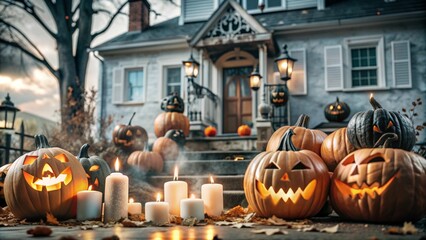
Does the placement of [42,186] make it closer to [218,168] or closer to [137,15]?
[218,168]

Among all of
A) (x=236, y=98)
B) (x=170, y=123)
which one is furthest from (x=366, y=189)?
(x=236, y=98)

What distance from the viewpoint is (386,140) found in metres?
3.14

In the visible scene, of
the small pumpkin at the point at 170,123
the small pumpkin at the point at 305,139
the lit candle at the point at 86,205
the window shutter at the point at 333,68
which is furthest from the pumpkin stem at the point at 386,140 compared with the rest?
the window shutter at the point at 333,68

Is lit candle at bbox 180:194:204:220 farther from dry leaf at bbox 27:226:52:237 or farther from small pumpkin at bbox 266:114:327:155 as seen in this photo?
small pumpkin at bbox 266:114:327:155

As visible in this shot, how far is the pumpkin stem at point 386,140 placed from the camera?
3140mm

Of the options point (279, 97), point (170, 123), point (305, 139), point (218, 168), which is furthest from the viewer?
point (279, 97)

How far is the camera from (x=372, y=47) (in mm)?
10188

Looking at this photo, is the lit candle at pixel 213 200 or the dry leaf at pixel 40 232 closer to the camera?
the dry leaf at pixel 40 232

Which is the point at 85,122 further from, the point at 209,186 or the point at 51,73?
the point at 209,186

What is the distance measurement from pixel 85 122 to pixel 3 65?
514 cm

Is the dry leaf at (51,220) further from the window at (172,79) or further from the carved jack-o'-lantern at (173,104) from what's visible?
the window at (172,79)

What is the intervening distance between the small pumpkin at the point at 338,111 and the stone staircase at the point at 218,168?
2.37 metres

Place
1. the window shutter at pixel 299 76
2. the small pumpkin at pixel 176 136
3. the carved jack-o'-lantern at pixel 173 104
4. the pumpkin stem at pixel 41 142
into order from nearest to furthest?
the pumpkin stem at pixel 41 142 < the small pumpkin at pixel 176 136 < the carved jack-o'-lantern at pixel 173 104 < the window shutter at pixel 299 76

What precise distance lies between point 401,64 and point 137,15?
26.9 feet
